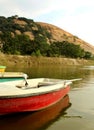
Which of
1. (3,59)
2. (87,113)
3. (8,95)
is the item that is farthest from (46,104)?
(3,59)

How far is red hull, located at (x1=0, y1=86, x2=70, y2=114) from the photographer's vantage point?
12.0 meters

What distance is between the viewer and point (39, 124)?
11.9 meters

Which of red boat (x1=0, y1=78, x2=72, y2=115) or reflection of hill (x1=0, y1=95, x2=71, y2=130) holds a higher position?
red boat (x1=0, y1=78, x2=72, y2=115)

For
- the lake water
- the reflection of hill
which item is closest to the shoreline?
the lake water

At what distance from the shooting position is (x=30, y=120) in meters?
12.4

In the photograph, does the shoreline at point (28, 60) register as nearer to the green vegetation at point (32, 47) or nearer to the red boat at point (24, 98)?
the green vegetation at point (32, 47)

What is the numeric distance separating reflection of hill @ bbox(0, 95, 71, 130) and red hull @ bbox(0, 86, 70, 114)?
0.97 feet

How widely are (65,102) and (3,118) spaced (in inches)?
212

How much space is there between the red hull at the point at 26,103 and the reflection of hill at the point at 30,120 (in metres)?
0.30

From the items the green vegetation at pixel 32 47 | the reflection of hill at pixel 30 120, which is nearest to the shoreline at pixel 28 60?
the green vegetation at pixel 32 47

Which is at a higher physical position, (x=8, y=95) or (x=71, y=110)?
(x=8, y=95)

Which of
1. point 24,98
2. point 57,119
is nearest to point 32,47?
point 57,119

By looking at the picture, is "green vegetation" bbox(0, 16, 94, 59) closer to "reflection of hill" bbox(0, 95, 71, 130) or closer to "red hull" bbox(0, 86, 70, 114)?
"red hull" bbox(0, 86, 70, 114)

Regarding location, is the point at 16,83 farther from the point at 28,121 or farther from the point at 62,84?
the point at 28,121
